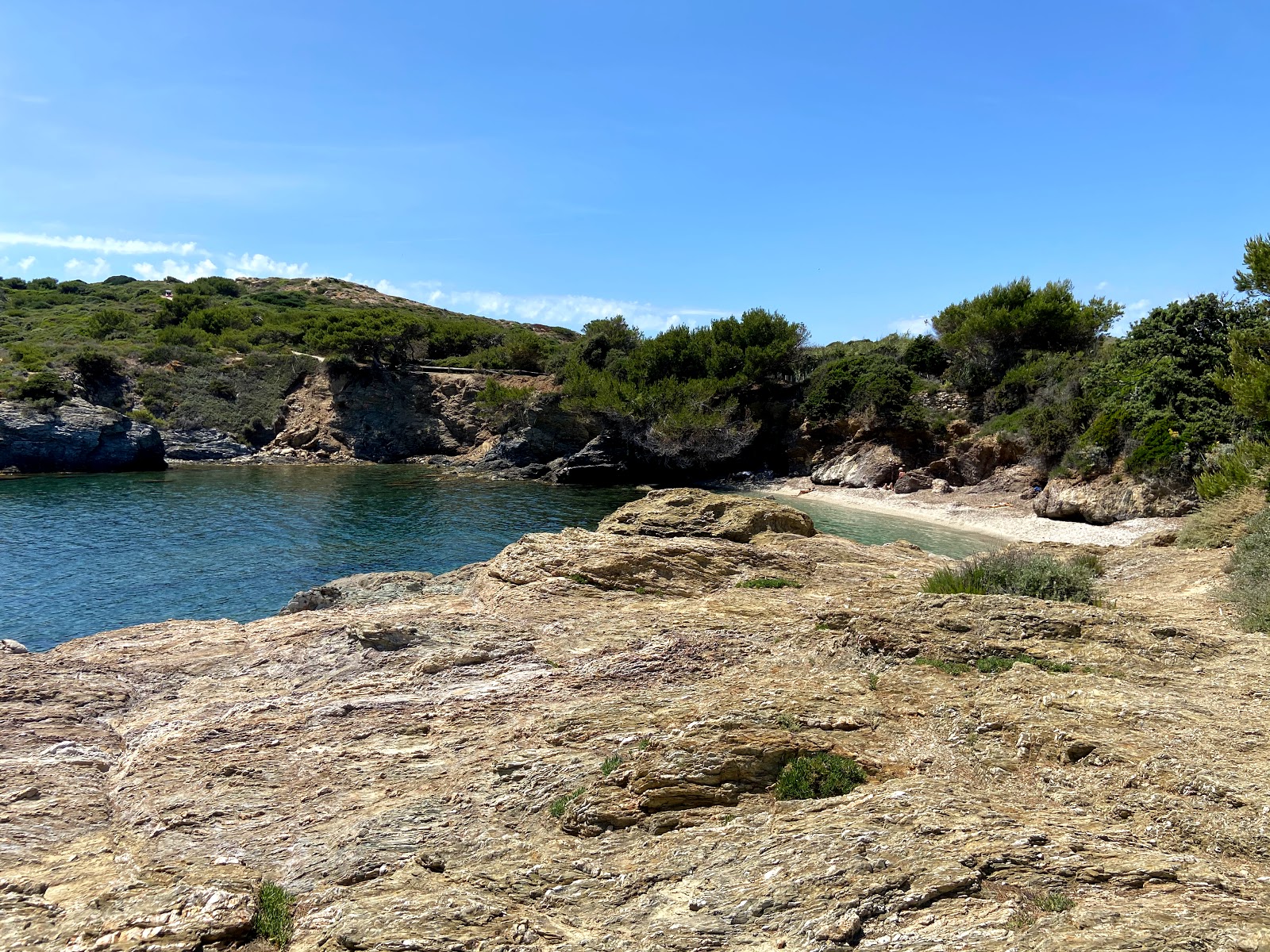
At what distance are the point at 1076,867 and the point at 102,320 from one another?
94890 millimetres

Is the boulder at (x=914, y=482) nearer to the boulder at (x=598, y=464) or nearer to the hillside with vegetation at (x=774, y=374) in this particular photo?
the hillside with vegetation at (x=774, y=374)

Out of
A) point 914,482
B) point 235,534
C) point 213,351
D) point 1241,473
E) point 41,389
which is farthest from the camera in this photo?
point 213,351

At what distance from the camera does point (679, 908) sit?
5043 mm

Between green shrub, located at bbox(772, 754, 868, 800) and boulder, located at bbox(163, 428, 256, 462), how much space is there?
2526 inches

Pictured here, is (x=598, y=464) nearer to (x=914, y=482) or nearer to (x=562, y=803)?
(x=914, y=482)

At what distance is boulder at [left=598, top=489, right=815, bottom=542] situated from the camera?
16344 millimetres

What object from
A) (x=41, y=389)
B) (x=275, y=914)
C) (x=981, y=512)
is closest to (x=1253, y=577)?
(x=275, y=914)

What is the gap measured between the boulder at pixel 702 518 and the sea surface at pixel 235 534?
10885 millimetres

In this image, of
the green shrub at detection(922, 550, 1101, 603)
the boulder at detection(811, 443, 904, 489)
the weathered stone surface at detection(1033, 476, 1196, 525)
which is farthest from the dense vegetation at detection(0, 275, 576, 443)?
the green shrub at detection(922, 550, 1101, 603)

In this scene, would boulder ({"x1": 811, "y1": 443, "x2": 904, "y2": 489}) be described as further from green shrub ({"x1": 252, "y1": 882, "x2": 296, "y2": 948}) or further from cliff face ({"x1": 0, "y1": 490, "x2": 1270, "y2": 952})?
green shrub ({"x1": 252, "y1": 882, "x2": 296, "y2": 948})

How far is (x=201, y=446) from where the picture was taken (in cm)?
6112

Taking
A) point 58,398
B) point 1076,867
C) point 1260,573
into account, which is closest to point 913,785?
point 1076,867

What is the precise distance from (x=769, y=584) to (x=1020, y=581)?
3862 millimetres

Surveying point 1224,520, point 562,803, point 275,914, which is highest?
point 1224,520
